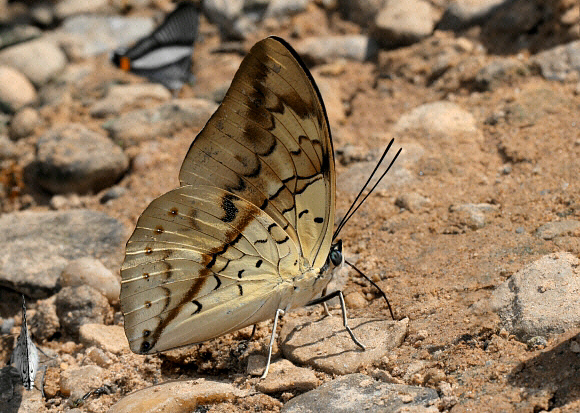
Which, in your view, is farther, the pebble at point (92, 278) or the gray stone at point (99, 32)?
the gray stone at point (99, 32)

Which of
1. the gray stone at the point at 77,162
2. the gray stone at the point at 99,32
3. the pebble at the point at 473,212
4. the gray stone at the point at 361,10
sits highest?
the gray stone at the point at 99,32

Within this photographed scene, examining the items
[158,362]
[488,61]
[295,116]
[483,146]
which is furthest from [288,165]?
[488,61]

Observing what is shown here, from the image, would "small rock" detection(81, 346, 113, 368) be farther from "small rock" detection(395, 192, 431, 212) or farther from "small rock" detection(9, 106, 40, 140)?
"small rock" detection(9, 106, 40, 140)

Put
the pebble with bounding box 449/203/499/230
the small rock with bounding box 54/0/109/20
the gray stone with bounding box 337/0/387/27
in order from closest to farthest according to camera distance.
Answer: the pebble with bounding box 449/203/499/230 < the gray stone with bounding box 337/0/387/27 < the small rock with bounding box 54/0/109/20

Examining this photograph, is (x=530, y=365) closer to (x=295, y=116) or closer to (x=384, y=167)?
(x=295, y=116)

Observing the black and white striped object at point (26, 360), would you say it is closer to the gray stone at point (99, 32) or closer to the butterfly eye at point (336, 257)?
the butterfly eye at point (336, 257)

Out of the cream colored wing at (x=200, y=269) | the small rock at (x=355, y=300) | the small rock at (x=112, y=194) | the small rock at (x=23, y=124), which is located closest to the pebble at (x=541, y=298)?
the small rock at (x=355, y=300)

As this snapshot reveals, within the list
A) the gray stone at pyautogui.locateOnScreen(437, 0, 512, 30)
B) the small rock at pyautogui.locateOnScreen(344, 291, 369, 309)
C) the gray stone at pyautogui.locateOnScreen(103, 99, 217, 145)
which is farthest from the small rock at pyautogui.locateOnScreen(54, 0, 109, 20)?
the small rock at pyautogui.locateOnScreen(344, 291, 369, 309)

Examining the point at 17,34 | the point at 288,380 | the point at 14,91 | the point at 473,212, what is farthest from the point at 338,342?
the point at 17,34
